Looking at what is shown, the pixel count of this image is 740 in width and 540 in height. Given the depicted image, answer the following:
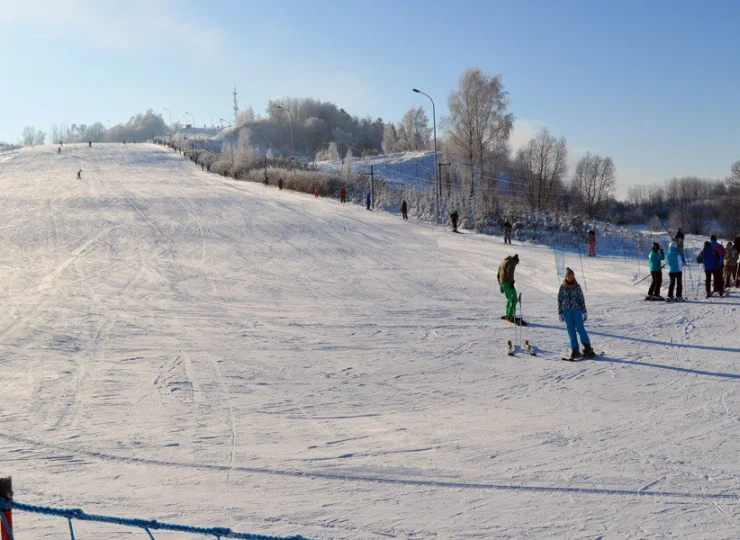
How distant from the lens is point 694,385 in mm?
9781

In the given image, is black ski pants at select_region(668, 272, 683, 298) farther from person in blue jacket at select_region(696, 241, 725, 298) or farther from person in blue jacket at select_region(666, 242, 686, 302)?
person in blue jacket at select_region(696, 241, 725, 298)

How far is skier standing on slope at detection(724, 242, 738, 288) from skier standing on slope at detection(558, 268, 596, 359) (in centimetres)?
917

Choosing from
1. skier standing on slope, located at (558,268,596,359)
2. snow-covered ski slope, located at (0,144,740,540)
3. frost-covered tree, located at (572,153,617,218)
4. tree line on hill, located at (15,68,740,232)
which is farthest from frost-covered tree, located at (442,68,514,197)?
skier standing on slope, located at (558,268,596,359)

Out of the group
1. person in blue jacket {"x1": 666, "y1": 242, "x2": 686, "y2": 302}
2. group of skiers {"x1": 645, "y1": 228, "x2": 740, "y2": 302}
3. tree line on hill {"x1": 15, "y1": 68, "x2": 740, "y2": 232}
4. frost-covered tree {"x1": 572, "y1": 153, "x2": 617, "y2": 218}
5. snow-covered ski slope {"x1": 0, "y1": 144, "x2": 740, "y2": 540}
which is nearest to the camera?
snow-covered ski slope {"x1": 0, "y1": 144, "x2": 740, "y2": 540}

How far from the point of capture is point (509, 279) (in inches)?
550

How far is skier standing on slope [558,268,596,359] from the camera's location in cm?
1138

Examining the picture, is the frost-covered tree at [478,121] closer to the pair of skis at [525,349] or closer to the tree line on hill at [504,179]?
the tree line on hill at [504,179]

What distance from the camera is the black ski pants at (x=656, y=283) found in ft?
55.2

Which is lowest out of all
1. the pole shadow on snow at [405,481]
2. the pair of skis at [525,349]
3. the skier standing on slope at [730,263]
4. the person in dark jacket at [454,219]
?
the pole shadow on snow at [405,481]

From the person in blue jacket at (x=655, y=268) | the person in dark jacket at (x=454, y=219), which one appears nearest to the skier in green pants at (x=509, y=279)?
the person in blue jacket at (x=655, y=268)

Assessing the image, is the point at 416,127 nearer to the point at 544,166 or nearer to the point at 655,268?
the point at 544,166

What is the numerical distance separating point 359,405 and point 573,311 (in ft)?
14.4

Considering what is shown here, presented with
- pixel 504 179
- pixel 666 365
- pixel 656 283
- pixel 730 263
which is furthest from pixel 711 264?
pixel 504 179

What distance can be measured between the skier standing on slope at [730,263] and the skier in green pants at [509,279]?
782cm
